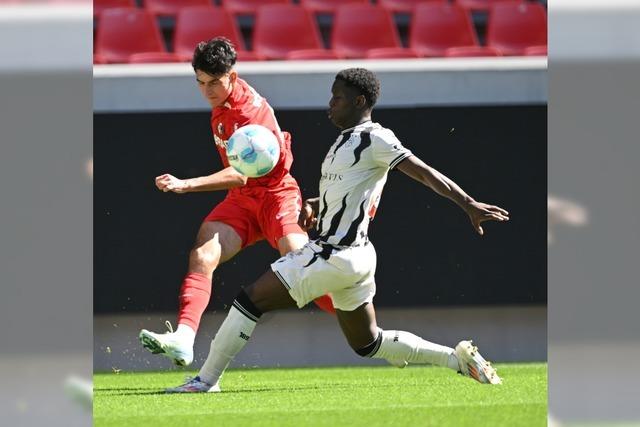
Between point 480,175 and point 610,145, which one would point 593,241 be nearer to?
point 610,145

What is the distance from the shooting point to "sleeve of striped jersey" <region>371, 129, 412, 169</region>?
17.7 feet

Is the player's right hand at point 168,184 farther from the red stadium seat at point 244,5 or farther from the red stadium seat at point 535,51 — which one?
the red stadium seat at point 244,5

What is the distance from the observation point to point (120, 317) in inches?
344

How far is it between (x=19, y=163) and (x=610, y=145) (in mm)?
1013

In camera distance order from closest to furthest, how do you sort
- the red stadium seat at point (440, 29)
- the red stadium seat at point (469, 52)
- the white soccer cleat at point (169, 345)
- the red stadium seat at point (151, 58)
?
1. the white soccer cleat at point (169, 345)
2. the red stadium seat at point (151, 58)
3. the red stadium seat at point (469, 52)
4. the red stadium seat at point (440, 29)

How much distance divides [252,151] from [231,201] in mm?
582

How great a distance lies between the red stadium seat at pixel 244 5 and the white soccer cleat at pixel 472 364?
6823mm

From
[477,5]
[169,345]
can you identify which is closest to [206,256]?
[169,345]

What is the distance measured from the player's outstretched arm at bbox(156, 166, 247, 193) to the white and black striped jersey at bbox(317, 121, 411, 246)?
686 mm

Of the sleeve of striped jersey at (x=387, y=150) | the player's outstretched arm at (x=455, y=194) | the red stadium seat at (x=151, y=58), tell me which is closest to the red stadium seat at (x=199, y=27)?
the red stadium seat at (x=151, y=58)

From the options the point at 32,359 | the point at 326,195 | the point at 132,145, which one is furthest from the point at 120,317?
the point at 32,359

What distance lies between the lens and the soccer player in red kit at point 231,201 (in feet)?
20.7

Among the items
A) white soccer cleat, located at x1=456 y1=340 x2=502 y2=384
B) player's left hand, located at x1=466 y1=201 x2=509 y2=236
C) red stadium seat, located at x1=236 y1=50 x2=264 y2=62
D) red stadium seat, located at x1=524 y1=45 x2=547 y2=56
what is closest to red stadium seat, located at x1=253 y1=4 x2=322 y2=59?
red stadium seat, located at x1=236 y1=50 x2=264 y2=62

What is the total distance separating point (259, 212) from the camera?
6.67 m
